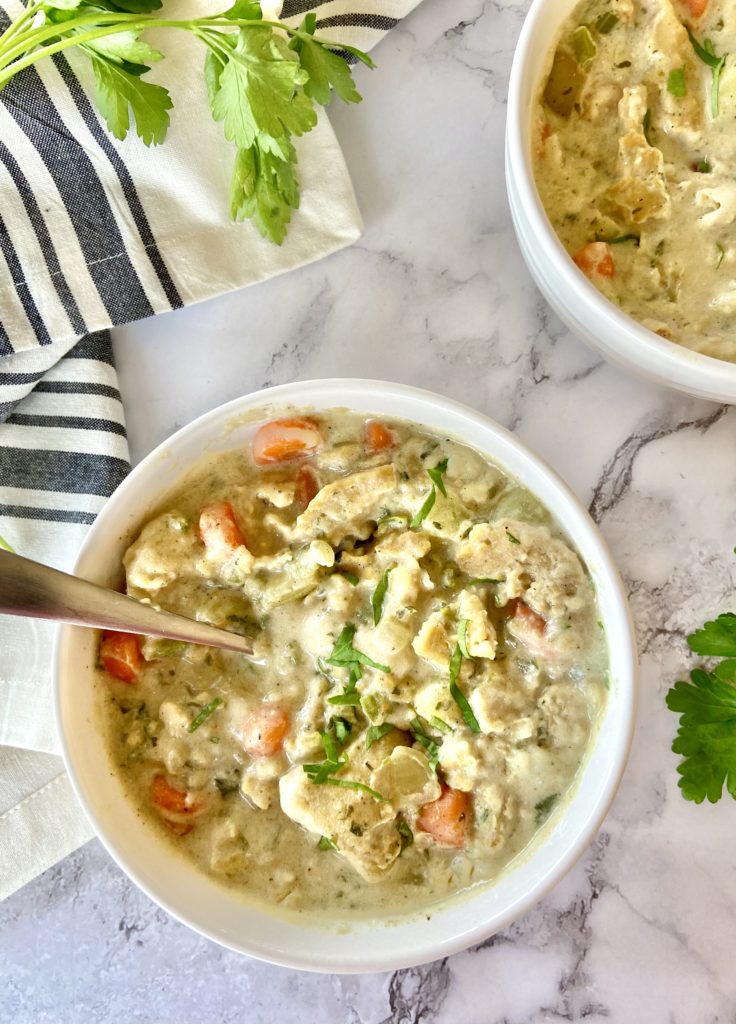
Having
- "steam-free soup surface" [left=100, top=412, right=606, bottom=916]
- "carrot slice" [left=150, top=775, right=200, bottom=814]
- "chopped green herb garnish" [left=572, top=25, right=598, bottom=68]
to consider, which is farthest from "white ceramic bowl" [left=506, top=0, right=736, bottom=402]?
"carrot slice" [left=150, top=775, right=200, bottom=814]

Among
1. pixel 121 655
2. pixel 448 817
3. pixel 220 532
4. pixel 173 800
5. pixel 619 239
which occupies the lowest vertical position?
pixel 448 817

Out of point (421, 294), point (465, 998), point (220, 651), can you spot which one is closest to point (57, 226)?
point (421, 294)

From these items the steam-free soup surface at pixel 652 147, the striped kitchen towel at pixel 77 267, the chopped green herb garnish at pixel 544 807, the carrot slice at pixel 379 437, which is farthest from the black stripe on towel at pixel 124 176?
the chopped green herb garnish at pixel 544 807

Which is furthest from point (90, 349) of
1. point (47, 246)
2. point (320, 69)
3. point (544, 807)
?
point (544, 807)

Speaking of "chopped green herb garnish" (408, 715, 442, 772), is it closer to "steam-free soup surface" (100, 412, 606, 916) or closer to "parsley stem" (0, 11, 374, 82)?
"steam-free soup surface" (100, 412, 606, 916)

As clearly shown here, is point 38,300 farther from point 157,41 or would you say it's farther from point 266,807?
point 266,807

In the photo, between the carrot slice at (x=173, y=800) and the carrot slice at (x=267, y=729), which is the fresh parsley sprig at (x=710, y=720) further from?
the carrot slice at (x=173, y=800)

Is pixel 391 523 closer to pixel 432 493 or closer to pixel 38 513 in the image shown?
pixel 432 493
